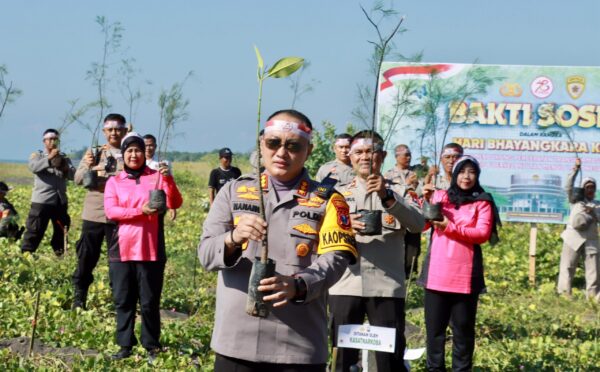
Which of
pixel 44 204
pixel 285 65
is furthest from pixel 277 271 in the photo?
pixel 44 204

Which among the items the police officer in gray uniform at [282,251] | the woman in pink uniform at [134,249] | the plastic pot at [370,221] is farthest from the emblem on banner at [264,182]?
the woman in pink uniform at [134,249]

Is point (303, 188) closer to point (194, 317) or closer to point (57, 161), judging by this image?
point (194, 317)

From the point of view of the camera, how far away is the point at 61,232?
42.4 ft

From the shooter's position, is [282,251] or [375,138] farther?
[375,138]

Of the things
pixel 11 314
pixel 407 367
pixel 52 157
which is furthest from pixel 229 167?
pixel 407 367

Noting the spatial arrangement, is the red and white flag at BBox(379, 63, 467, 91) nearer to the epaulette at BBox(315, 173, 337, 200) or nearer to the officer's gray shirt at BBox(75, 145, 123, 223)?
the officer's gray shirt at BBox(75, 145, 123, 223)

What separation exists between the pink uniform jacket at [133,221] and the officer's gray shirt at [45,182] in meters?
4.83

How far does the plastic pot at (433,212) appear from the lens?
22.9 feet

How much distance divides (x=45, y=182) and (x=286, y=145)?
8940 mm

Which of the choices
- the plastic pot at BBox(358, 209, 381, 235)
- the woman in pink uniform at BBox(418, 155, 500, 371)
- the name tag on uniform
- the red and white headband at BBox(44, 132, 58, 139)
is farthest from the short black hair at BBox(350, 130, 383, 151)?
the red and white headband at BBox(44, 132, 58, 139)

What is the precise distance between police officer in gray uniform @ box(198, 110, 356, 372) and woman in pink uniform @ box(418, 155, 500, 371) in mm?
3038

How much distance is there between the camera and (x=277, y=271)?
13.3 ft

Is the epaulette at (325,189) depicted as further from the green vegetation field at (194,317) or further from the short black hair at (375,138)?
the green vegetation field at (194,317)

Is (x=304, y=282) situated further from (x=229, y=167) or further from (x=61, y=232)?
(x=229, y=167)
